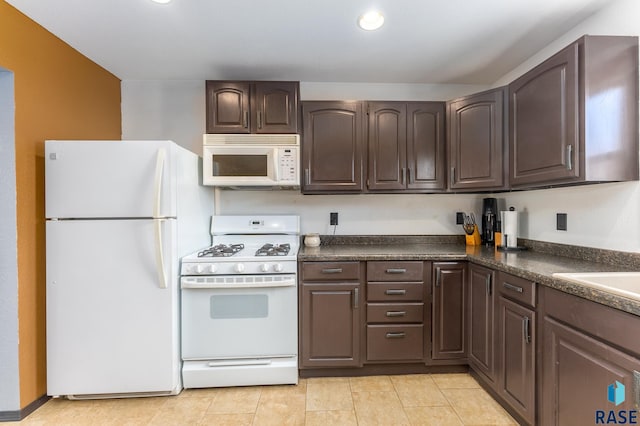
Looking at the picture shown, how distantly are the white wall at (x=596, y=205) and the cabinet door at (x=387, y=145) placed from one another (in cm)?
101

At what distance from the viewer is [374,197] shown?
2.85m

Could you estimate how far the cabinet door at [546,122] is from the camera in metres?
1.62

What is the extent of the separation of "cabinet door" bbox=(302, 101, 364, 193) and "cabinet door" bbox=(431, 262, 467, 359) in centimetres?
104

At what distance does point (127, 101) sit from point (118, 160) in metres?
1.20

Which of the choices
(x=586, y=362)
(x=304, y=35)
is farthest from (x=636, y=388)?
(x=304, y=35)

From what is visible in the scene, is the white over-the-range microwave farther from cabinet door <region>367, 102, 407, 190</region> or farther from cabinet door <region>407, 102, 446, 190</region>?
cabinet door <region>407, 102, 446, 190</region>

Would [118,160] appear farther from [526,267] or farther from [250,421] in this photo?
[526,267]

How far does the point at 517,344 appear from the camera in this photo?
169 cm

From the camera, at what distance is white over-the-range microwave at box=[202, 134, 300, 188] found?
2422mm

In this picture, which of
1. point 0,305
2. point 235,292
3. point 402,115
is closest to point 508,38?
point 402,115

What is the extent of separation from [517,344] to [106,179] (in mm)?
2569

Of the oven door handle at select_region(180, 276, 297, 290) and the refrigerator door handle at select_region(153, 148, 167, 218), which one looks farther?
the oven door handle at select_region(180, 276, 297, 290)

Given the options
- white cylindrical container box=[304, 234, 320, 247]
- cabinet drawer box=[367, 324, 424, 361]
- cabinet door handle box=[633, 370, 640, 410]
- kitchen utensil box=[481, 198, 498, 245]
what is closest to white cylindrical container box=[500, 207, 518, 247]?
kitchen utensil box=[481, 198, 498, 245]

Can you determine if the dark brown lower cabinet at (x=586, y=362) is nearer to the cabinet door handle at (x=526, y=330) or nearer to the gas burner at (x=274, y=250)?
the cabinet door handle at (x=526, y=330)
